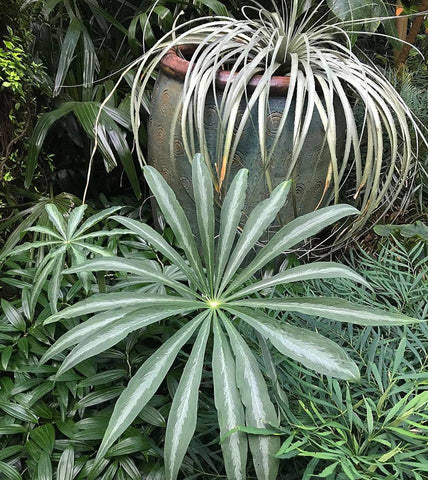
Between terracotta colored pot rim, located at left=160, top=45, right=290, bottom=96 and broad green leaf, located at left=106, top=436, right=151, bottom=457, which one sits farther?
terracotta colored pot rim, located at left=160, top=45, right=290, bottom=96

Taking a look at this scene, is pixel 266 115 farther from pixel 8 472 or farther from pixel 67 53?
pixel 8 472

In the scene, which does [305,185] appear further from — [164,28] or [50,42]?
[50,42]

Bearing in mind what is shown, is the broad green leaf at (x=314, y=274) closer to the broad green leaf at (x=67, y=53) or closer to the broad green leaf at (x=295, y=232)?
the broad green leaf at (x=295, y=232)

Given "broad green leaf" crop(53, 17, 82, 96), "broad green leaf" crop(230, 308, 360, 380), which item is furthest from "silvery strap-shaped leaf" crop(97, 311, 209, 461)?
"broad green leaf" crop(53, 17, 82, 96)

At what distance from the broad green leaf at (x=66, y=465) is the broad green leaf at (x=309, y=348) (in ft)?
1.24

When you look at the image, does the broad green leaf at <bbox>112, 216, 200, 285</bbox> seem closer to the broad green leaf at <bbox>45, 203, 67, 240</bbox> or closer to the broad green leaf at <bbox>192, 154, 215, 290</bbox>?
the broad green leaf at <bbox>192, 154, 215, 290</bbox>


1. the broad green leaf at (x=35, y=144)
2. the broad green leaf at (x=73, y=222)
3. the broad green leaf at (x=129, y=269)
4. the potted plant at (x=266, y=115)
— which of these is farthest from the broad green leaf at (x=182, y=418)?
the broad green leaf at (x=35, y=144)

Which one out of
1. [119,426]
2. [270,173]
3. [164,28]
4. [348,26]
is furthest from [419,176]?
[119,426]

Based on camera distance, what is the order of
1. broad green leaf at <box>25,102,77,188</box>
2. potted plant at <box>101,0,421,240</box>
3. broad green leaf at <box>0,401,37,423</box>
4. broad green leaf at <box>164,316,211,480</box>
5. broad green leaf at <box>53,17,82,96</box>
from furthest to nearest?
broad green leaf at <box>53,17,82,96</box> → broad green leaf at <box>25,102,77,188</box> → potted plant at <box>101,0,421,240</box> → broad green leaf at <box>0,401,37,423</box> → broad green leaf at <box>164,316,211,480</box>

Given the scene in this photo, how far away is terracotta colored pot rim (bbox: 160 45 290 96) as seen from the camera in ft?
3.60

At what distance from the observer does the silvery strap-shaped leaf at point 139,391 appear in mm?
625

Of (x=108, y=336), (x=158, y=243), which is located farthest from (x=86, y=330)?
(x=158, y=243)

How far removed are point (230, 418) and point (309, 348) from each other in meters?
0.14

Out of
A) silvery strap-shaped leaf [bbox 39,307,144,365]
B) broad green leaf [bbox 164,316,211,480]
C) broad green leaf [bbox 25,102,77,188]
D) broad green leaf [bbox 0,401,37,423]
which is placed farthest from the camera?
broad green leaf [bbox 25,102,77,188]
